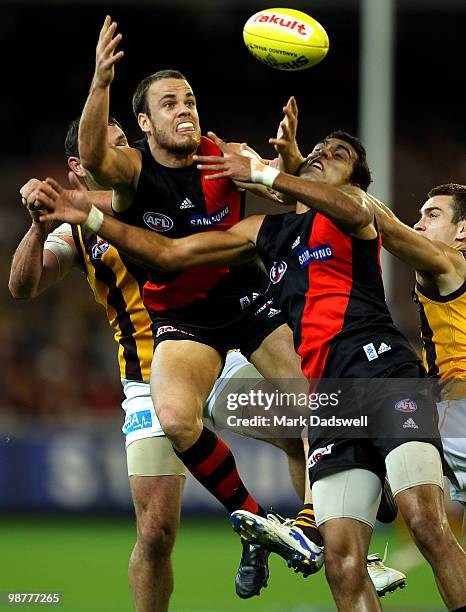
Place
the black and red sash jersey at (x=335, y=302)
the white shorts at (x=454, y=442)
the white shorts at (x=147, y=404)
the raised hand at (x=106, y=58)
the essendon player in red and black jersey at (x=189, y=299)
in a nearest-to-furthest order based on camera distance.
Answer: the black and red sash jersey at (x=335, y=302) → the raised hand at (x=106, y=58) → the essendon player in red and black jersey at (x=189, y=299) → the white shorts at (x=454, y=442) → the white shorts at (x=147, y=404)

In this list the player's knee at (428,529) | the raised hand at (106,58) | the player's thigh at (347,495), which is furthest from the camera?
the raised hand at (106,58)

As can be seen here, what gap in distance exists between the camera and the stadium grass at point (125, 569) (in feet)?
28.3

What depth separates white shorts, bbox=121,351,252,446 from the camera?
6.34 metres

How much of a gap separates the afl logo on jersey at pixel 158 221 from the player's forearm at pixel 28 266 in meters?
0.60

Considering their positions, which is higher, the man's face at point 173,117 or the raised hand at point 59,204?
the man's face at point 173,117

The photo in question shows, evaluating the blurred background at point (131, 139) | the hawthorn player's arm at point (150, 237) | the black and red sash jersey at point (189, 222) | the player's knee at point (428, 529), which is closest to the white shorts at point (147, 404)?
the black and red sash jersey at point (189, 222)

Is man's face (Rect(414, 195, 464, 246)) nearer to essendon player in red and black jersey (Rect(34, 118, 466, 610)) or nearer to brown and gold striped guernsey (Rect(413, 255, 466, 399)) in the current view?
brown and gold striped guernsey (Rect(413, 255, 466, 399))

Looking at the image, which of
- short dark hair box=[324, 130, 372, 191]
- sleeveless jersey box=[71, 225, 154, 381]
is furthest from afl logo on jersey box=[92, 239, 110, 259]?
short dark hair box=[324, 130, 372, 191]

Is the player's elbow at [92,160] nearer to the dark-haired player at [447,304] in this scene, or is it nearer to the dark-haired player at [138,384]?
the dark-haired player at [138,384]

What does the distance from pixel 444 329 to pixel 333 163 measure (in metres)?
1.14

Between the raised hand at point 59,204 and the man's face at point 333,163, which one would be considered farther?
the man's face at point 333,163

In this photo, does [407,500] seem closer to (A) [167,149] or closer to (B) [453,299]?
(B) [453,299]

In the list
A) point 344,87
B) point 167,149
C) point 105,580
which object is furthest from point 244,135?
point 167,149

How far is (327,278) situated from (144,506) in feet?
5.63
